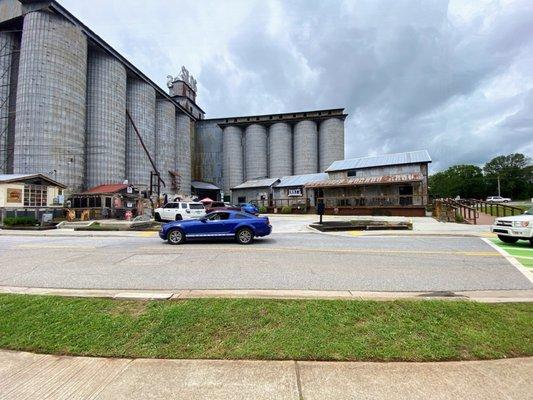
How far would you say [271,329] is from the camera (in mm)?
3611

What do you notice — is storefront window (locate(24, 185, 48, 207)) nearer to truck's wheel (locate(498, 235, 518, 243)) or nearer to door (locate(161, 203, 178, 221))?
door (locate(161, 203, 178, 221))

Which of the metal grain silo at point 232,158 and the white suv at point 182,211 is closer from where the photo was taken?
the white suv at point 182,211

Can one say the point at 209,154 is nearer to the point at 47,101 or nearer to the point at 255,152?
the point at 255,152

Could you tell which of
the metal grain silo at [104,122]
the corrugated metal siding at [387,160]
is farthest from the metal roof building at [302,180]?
the metal grain silo at [104,122]

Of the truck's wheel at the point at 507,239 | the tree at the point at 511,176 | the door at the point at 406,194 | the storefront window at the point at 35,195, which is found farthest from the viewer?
the tree at the point at 511,176

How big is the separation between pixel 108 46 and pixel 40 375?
46003 mm

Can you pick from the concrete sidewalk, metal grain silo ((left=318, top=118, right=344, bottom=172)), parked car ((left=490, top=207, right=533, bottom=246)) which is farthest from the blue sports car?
metal grain silo ((left=318, top=118, right=344, bottom=172))

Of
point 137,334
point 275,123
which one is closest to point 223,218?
point 137,334

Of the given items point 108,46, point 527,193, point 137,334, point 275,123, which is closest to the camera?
point 137,334

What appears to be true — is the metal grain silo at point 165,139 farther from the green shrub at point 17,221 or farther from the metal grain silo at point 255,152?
the green shrub at point 17,221

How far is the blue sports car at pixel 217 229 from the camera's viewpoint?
11.8 m

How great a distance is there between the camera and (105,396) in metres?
2.52

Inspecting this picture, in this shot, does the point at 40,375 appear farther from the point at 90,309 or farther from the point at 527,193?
the point at 527,193

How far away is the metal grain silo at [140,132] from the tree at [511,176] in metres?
89.0
